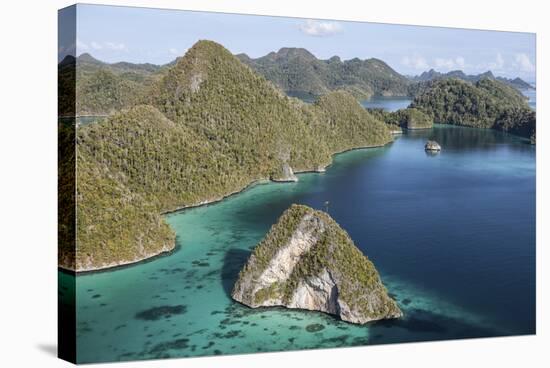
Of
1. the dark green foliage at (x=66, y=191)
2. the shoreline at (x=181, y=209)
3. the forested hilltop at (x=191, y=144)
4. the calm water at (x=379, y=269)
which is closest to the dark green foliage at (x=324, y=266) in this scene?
the calm water at (x=379, y=269)

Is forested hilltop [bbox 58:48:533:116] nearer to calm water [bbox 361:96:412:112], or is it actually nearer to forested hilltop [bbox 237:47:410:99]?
forested hilltop [bbox 237:47:410:99]

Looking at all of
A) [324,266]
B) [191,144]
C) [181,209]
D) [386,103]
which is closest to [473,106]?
[386,103]

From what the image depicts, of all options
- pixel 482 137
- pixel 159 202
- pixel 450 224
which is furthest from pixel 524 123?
pixel 159 202

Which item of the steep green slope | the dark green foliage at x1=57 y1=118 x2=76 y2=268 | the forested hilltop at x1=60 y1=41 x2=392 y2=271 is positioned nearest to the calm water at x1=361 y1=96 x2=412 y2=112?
the steep green slope

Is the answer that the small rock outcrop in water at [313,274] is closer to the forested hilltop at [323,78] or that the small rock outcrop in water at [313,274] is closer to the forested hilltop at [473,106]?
A: the forested hilltop at [323,78]

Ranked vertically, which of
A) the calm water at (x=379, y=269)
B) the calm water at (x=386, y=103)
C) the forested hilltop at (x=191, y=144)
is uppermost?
the calm water at (x=386, y=103)

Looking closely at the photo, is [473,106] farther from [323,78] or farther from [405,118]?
[323,78]
